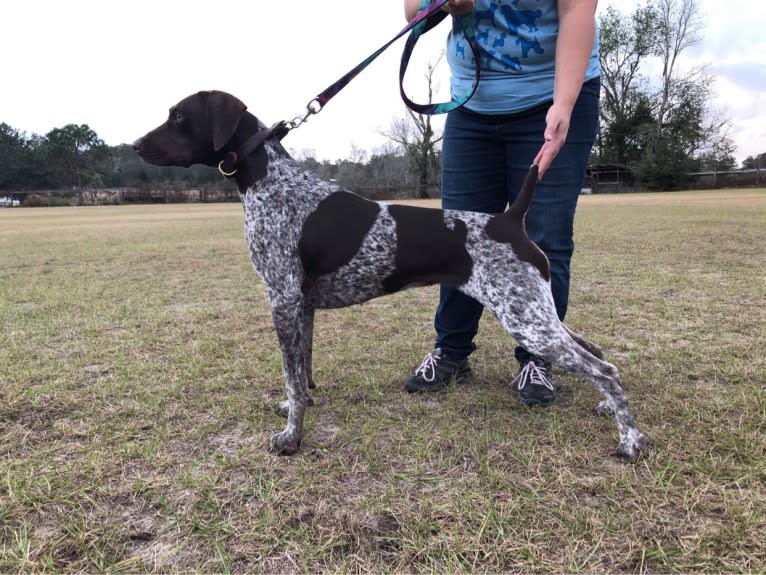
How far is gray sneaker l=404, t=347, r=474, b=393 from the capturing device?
9.69 feet

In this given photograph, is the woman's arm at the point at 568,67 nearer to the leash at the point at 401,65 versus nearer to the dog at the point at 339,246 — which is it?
the dog at the point at 339,246

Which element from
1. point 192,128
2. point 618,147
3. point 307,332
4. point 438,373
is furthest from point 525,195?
point 618,147

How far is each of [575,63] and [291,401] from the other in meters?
2.05

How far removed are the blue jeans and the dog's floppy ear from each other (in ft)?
4.13

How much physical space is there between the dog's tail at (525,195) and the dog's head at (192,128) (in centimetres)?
140

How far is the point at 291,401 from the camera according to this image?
2.39m

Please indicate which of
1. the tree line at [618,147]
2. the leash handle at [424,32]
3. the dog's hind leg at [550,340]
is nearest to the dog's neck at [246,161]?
the leash handle at [424,32]

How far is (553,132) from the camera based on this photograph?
7.79 ft

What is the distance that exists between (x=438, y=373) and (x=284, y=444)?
3.51 ft

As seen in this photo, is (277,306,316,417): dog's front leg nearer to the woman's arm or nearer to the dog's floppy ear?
the dog's floppy ear

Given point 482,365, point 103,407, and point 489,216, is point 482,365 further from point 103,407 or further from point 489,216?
point 103,407

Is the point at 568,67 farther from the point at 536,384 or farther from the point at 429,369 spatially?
the point at 429,369

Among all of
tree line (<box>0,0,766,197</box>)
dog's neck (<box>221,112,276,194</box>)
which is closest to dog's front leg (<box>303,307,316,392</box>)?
dog's neck (<box>221,112,276,194</box>)

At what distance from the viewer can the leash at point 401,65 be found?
2547mm
